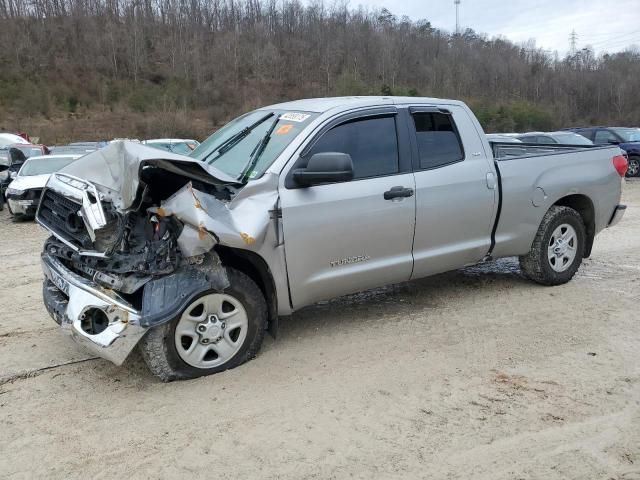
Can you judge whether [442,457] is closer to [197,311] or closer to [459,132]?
[197,311]

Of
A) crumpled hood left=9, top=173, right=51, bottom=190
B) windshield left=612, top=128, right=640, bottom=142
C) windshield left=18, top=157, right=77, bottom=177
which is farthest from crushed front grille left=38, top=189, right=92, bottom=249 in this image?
windshield left=612, top=128, right=640, bottom=142

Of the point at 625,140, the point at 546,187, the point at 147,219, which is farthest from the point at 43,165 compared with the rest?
the point at 625,140

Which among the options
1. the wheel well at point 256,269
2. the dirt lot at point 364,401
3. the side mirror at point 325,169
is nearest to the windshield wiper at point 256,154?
the side mirror at point 325,169

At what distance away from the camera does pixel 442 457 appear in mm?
2994

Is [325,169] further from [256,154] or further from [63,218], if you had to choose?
[63,218]

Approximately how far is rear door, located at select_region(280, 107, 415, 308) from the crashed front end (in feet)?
1.05

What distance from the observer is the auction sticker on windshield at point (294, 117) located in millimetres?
4430

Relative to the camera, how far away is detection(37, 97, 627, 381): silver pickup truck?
3.66 metres

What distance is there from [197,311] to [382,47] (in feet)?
241

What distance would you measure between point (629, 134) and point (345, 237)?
1935cm

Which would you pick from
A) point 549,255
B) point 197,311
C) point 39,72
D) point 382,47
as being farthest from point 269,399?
point 382,47

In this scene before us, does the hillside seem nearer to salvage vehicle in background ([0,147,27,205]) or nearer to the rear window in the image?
salvage vehicle in background ([0,147,27,205])

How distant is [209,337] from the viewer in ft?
12.6

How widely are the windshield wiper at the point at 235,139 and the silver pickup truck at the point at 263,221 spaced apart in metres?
0.02
